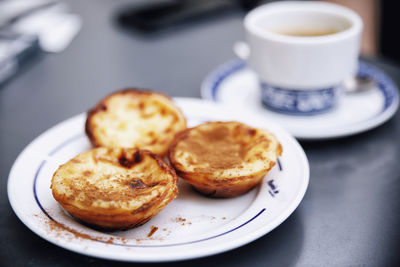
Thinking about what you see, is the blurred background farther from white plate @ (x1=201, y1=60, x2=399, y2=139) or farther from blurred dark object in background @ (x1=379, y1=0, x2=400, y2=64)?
blurred dark object in background @ (x1=379, y1=0, x2=400, y2=64)

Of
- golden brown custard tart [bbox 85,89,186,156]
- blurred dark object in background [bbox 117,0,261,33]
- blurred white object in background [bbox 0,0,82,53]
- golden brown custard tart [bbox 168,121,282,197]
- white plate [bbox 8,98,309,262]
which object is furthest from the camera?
blurred dark object in background [bbox 117,0,261,33]

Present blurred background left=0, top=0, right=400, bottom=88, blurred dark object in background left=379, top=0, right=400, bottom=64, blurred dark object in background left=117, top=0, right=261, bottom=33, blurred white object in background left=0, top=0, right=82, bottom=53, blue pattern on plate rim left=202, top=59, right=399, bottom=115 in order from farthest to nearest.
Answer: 1. blurred dark object in background left=379, top=0, right=400, bottom=64
2. blurred dark object in background left=117, top=0, right=261, bottom=33
3. blurred white object in background left=0, top=0, right=82, bottom=53
4. blurred background left=0, top=0, right=400, bottom=88
5. blue pattern on plate rim left=202, top=59, right=399, bottom=115

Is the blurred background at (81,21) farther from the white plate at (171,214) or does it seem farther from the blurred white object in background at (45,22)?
the white plate at (171,214)

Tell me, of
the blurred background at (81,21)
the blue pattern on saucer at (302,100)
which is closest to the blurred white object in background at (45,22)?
the blurred background at (81,21)

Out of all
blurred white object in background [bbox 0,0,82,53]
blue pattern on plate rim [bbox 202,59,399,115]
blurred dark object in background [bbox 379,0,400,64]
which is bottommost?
blurred dark object in background [bbox 379,0,400,64]

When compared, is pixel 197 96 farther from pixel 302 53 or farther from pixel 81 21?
pixel 81 21

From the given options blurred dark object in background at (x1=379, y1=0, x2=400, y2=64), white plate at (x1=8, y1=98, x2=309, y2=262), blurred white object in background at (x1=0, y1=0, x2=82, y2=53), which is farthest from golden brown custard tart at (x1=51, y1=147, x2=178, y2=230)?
blurred dark object in background at (x1=379, y1=0, x2=400, y2=64)
